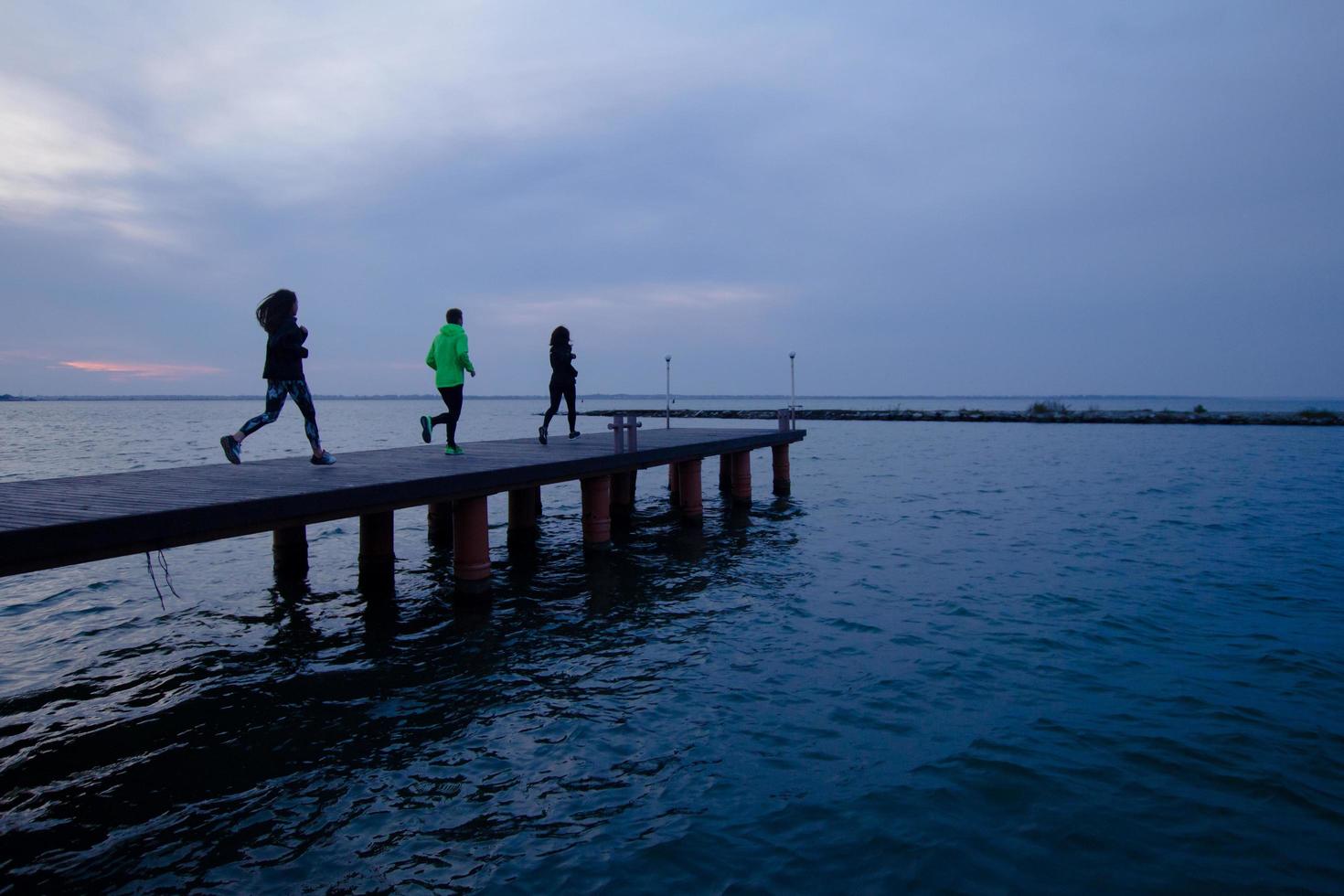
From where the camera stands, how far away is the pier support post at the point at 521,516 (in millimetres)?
15297

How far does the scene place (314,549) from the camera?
15.0m

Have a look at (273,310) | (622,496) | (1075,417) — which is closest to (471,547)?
(273,310)

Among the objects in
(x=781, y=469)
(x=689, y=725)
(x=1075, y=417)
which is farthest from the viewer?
(x=1075, y=417)

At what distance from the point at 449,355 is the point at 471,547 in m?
2.77

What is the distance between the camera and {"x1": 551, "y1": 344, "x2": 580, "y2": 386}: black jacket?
13.8m

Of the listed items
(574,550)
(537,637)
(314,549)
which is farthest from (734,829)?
(314,549)

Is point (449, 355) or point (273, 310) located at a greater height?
point (273, 310)

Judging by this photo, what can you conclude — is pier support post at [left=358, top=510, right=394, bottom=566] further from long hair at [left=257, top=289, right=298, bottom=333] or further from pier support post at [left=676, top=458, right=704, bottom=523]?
pier support post at [left=676, top=458, right=704, bottom=523]

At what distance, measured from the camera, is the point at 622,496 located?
1725cm

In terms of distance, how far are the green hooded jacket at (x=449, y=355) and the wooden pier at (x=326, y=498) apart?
47.7 inches

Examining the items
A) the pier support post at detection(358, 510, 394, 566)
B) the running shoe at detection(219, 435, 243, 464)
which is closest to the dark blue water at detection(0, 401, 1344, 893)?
the pier support post at detection(358, 510, 394, 566)

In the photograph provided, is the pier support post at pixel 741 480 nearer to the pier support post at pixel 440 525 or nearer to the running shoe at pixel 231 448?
the pier support post at pixel 440 525

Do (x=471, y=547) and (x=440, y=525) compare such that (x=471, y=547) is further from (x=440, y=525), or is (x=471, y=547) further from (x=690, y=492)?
(x=690, y=492)

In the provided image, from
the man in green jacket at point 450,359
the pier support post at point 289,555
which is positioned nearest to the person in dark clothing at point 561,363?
the man in green jacket at point 450,359
